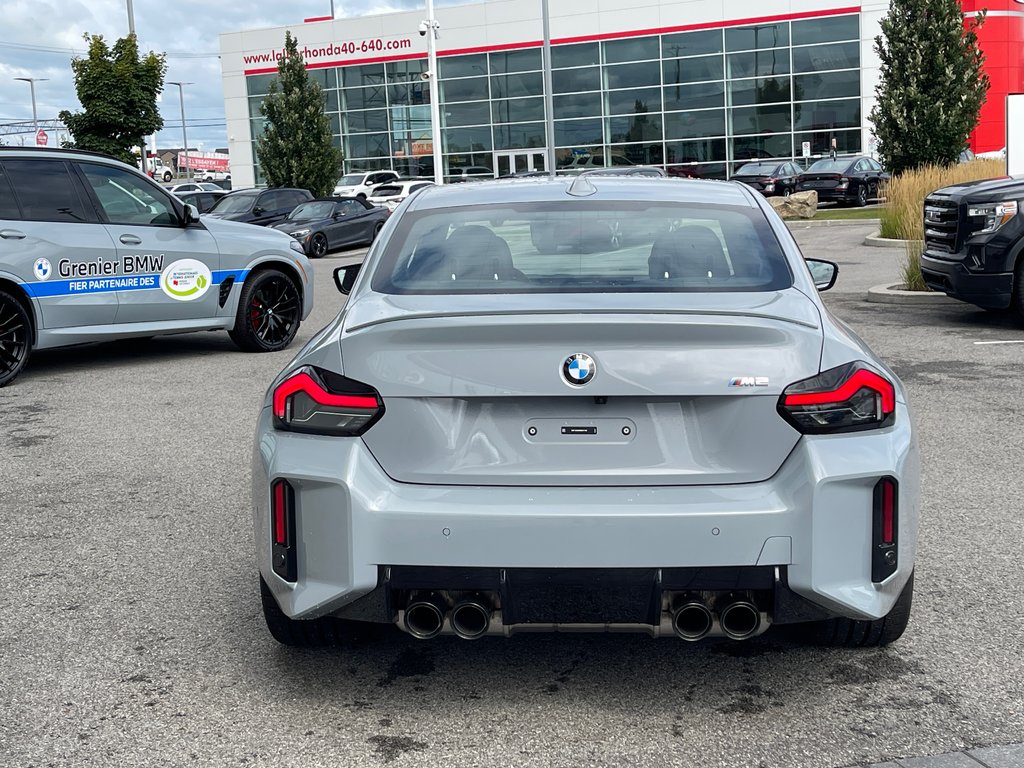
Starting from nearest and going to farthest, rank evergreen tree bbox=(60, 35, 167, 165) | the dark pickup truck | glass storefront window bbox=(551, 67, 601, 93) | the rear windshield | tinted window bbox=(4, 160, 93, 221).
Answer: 1. the rear windshield
2. tinted window bbox=(4, 160, 93, 221)
3. the dark pickup truck
4. evergreen tree bbox=(60, 35, 167, 165)
5. glass storefront window bbox=(551, 67, 601, 93)

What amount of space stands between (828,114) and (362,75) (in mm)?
20607

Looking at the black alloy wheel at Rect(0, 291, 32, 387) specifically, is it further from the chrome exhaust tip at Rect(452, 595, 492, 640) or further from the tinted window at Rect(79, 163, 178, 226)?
the chrome exhaust tip at Rect(452, 595, 492, 640)

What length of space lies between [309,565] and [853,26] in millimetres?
49626

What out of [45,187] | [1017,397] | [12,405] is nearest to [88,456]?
[12,405]

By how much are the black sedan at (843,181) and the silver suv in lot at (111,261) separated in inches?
1052

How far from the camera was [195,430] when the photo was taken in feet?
26.9

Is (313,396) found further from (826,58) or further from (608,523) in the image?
(826,58)

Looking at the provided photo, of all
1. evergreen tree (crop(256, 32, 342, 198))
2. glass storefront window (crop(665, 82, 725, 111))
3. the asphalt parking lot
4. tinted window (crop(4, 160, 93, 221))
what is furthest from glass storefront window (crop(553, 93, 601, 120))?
the asphalt parking lot

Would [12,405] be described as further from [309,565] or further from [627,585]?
[627,585]

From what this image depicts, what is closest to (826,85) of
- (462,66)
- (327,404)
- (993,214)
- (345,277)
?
(462,66)

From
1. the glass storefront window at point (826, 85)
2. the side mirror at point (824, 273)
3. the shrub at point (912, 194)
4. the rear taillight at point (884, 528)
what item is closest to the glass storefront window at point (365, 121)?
the glass storefront window at point (826, 85)

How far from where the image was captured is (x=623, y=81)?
2047 inches

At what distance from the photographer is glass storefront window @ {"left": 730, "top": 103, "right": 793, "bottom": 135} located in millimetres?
49969

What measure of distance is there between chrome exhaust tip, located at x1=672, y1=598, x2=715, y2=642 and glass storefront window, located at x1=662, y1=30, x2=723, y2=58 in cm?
4967
